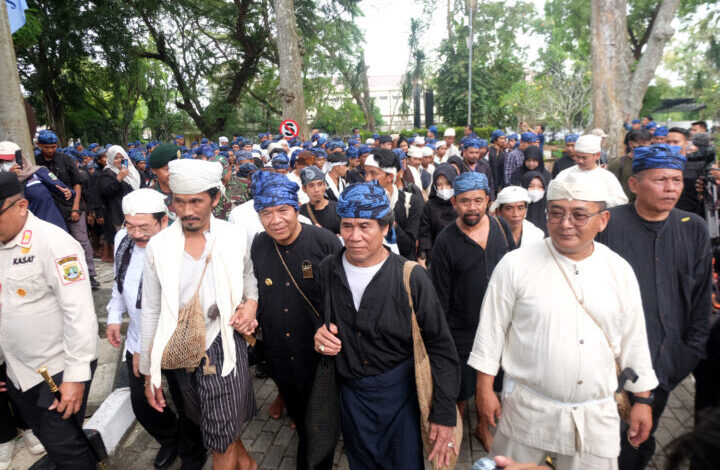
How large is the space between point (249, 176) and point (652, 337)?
23.0 ft

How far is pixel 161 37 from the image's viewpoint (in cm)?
2141

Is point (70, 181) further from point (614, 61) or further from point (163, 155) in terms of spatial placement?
point (614, 61)

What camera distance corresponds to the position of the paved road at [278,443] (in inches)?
133

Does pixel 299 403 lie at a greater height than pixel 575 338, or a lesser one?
lesser

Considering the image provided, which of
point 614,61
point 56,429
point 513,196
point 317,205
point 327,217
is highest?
point 614,61

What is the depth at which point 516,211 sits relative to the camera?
3850mm

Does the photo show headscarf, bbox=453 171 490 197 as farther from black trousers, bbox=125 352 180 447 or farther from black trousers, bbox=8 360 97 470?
black trousers, bbox=8 360 97 470

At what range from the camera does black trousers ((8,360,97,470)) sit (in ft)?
8.76

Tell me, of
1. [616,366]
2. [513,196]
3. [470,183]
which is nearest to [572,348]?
[616,366]

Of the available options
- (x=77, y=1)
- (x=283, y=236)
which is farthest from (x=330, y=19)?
(x=283, y=236)

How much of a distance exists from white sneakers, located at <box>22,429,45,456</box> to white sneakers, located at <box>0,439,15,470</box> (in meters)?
0.11

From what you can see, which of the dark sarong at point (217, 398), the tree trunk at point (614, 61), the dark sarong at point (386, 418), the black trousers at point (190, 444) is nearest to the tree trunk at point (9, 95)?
the black trousers at point (190, 444)

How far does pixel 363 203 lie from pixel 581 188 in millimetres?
1141

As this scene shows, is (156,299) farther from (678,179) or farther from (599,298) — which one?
(678,179)
